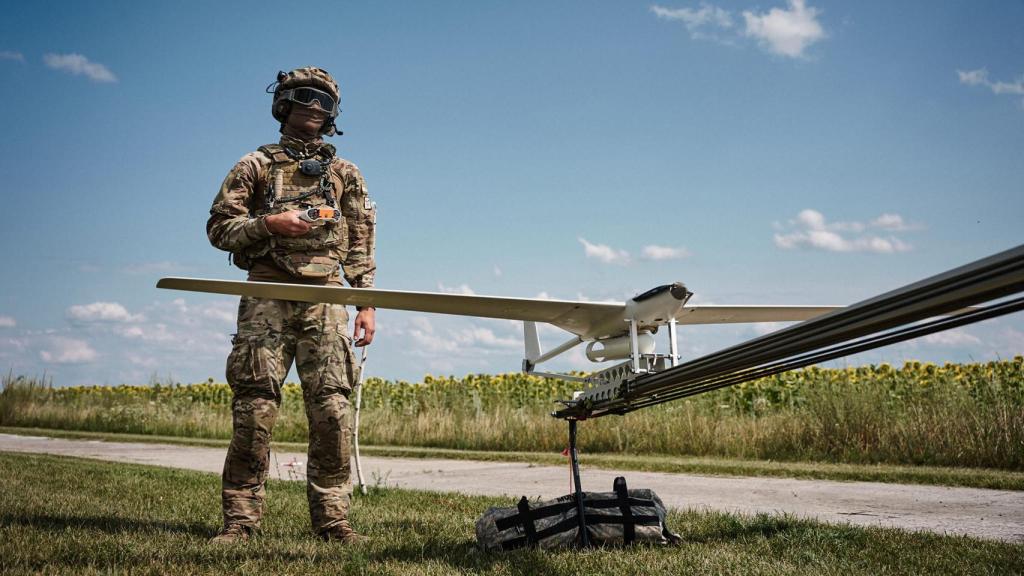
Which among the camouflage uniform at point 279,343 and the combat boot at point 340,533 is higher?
the camouflage uniform at point 279,343

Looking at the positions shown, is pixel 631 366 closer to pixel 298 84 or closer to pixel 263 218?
pixel 263 218

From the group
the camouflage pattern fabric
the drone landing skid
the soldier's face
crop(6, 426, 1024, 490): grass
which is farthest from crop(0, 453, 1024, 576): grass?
crop(6, 426, 1024, 490): grass

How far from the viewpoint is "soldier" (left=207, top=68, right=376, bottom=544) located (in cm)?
445

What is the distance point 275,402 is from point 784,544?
2.82 m

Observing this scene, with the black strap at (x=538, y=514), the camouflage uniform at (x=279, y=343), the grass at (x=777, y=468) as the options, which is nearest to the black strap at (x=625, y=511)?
the black strap at (x=538, y=514)

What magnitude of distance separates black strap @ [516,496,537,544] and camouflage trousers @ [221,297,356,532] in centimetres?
111

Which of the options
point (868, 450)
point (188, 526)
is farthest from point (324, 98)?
point (868, 450)

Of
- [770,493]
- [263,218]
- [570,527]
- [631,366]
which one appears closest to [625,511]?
[570,527]

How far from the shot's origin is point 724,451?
10523 millimetres

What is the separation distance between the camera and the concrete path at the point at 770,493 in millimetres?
5383

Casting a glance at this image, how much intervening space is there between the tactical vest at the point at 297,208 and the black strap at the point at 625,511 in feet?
6.68

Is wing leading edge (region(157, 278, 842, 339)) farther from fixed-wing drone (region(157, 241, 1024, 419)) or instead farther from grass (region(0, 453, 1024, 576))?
grass (region(0, 453, 1024, 576))

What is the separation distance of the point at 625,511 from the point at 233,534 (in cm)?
211

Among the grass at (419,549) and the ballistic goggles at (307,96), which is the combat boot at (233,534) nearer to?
the grass at (419,549)
